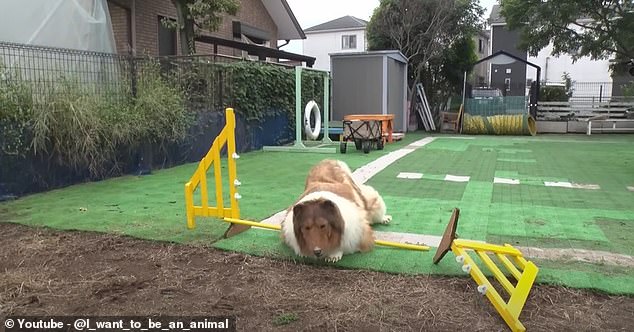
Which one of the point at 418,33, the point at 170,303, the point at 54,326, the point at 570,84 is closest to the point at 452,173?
the point at 170,303

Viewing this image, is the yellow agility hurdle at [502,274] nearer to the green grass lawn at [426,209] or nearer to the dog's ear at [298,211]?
the green grass lawn at [426,209]

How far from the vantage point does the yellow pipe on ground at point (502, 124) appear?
56.0 ft

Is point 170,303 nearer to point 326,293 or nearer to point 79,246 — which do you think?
point 326,293

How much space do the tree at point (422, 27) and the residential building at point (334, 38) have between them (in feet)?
55.2

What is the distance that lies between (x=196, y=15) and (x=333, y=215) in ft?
27.9

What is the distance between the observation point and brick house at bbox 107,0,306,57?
11.7 m

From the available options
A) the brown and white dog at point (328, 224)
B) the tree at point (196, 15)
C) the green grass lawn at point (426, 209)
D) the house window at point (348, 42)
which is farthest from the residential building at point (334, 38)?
the brown and white dog at point (328, 224)

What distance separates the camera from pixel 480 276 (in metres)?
2.94

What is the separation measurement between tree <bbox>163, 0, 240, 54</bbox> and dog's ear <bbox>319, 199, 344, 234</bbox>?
8095 millimetres

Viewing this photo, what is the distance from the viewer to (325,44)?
37.9 metres

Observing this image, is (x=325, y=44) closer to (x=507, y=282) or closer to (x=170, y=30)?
(x=170, y=30)

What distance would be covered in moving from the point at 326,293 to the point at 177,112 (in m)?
6.12

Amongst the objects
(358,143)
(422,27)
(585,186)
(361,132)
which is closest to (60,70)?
(361,132)

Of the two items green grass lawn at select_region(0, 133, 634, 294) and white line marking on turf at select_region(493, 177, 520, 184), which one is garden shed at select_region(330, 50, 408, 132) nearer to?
green grass lawn at select_region(0, 133, 634, 294)
